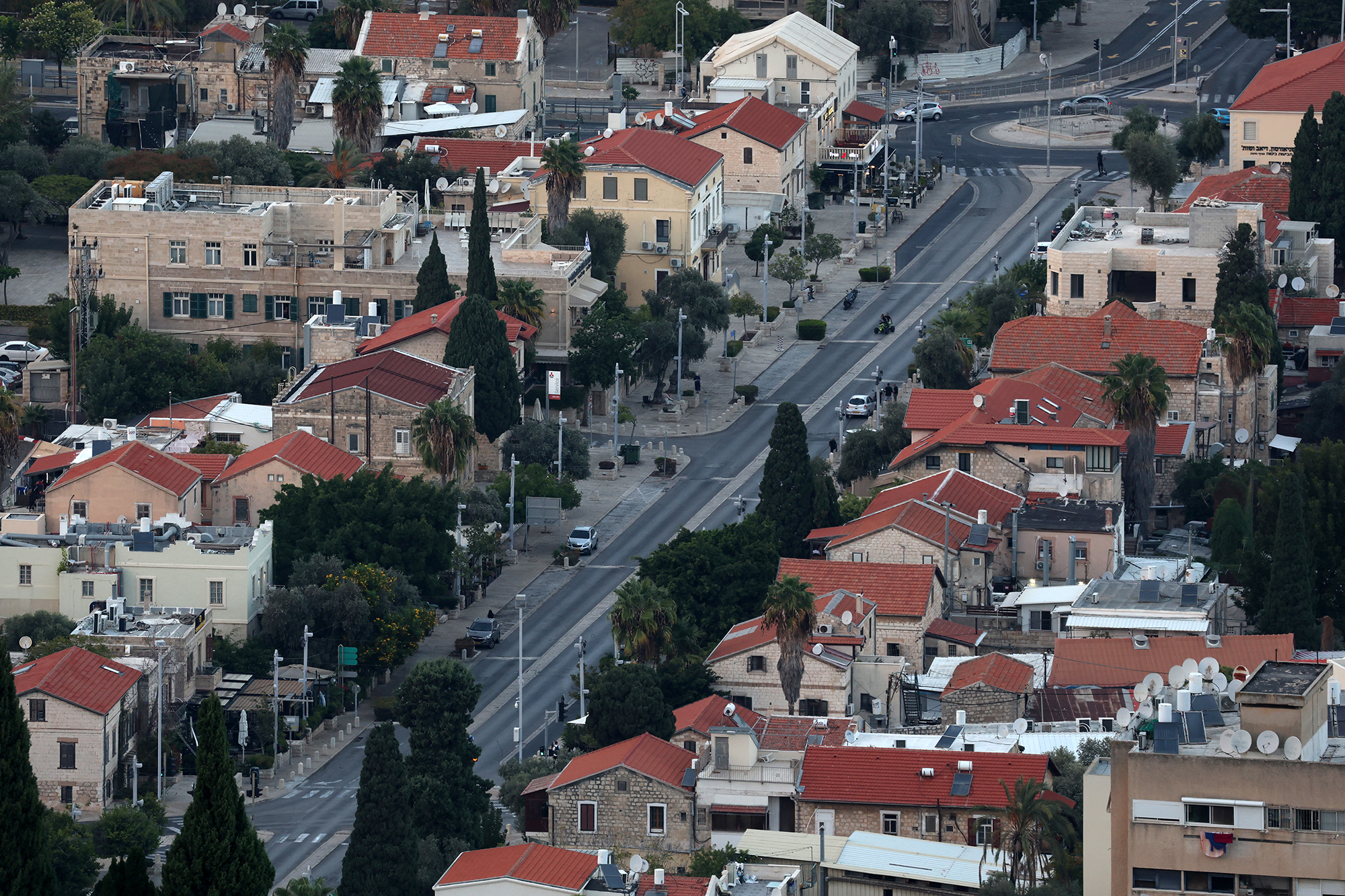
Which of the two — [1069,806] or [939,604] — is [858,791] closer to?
[1069,806]

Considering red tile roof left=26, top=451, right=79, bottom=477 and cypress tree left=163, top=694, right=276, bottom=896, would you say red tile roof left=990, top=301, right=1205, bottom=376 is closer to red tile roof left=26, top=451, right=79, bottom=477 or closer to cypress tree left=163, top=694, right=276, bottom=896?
red tile roof left=26, top=451, right=79, bottom=477

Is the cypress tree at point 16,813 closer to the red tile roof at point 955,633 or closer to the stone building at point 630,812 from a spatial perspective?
the stone building at point 630,812

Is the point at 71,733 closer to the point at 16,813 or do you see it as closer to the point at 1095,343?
the point at 16,813

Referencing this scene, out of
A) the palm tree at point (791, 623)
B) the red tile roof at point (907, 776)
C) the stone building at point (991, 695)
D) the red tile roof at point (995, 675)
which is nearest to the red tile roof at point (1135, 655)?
the red tile roof at point (995, 675)

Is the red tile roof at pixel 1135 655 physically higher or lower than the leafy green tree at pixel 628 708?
higher

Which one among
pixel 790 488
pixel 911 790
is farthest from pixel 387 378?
pixel 911 790

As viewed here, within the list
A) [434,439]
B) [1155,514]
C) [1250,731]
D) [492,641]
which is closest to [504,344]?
[434,439]
